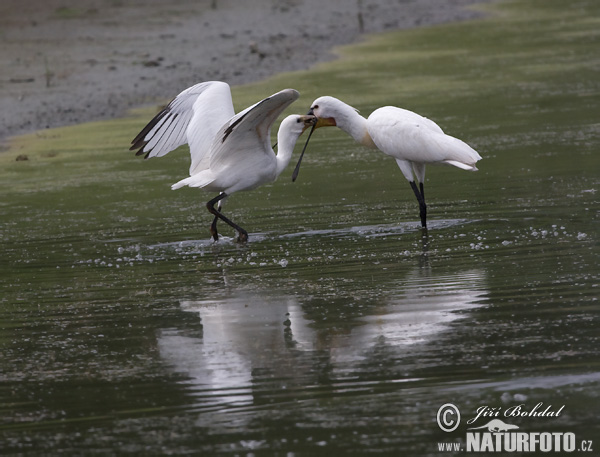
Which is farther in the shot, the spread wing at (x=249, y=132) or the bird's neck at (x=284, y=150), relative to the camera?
the bird's neck at (x=284, y=150)

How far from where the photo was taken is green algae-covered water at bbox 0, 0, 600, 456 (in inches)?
191

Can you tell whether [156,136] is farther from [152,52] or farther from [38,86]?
[152,52]

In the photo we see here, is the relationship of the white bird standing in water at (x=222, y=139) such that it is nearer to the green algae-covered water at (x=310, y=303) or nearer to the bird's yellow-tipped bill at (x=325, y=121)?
the bird's yellow-tipped bill at (x=325, y=121)

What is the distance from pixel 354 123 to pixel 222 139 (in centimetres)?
138

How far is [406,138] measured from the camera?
9.53 metres

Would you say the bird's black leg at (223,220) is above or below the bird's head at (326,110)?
below

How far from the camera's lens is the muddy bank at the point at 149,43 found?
1823 centimetres

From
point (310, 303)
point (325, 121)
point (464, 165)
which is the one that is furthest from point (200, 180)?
point (310, 303)

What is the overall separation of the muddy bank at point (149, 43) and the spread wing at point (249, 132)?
7098mm

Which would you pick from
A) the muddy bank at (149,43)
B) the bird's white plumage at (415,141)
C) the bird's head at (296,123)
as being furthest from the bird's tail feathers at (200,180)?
the muddy bank at (149,43)

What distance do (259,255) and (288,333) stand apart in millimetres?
2366

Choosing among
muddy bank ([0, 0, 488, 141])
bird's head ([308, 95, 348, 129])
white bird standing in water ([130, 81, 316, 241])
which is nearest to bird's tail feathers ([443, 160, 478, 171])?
bird's head ([308, 95, 348, 129])

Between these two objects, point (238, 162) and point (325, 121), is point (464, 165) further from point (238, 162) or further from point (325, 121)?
point (238, 162)

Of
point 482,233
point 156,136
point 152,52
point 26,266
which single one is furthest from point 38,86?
point 482,233
